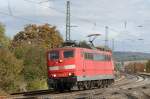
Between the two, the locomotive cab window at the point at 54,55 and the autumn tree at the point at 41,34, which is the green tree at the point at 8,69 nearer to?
the locomotive cab window at the point at 54,55

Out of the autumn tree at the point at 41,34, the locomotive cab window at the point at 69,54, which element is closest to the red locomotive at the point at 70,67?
the locomotive cab window at the point at 69,54

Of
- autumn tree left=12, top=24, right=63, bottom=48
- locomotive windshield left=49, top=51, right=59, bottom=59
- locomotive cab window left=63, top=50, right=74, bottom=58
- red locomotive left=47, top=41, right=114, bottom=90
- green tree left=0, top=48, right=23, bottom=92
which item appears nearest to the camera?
red locomotive left=47, top=41, right=114, bottom=90

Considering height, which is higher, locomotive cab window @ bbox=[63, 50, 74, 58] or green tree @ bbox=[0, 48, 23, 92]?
locomotive cab window @ bbox=[63, 50, 74, 58]

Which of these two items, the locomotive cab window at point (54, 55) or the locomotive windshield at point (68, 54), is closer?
the locomotive windshield at point (68, 54)

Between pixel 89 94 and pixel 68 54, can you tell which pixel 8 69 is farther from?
pixel 89 94

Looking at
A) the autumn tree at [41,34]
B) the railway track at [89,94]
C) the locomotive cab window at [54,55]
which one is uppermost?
the autumn tree at [41,34]

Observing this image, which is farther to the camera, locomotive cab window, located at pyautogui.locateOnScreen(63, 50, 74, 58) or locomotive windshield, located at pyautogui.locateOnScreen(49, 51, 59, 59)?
locomotive windshield, located at pyautogui.locateOnScreen(49, 51, 59, 59)

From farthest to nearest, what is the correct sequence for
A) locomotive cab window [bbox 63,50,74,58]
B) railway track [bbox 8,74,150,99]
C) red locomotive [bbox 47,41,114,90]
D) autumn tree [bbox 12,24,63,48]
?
autumn tree [bbox 12,24,63,48], locomotive cab window [bbox 63,50,74,58], red locomotive [bbox 47,41,114,90], railway track [bbox 8,74,150,99]

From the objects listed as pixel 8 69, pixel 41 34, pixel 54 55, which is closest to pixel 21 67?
pixel 8 69

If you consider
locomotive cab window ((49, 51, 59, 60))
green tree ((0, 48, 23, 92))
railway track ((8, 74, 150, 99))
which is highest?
locomotive cab window ((49, 51, 59, 60))

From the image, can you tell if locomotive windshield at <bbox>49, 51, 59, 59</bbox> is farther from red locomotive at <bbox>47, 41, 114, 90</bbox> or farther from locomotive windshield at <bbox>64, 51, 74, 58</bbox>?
locomotive windshield at <bbox>64, 51, 74, 58</bbox>

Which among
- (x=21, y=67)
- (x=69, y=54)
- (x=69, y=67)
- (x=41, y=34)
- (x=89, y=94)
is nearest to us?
(x=89, y=94)

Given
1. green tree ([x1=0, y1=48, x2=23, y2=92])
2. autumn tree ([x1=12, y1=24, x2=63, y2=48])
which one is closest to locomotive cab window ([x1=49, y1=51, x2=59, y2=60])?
green tree ([x1=0, y1=48, x2=23, y2=92])

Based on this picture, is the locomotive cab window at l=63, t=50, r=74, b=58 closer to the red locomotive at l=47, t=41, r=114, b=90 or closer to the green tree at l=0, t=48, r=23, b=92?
the red locomotive at l=47, t=41, r=114, b=90
